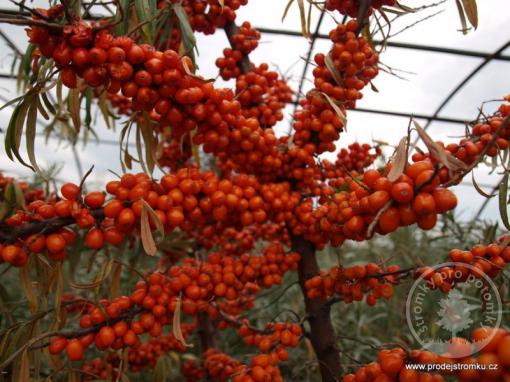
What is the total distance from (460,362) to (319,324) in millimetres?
711

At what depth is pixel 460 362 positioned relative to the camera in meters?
0.59

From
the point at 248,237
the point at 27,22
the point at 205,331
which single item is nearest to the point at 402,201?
the point at 27,22

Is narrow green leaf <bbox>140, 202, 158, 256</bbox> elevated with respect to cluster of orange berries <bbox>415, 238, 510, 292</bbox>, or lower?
elevated

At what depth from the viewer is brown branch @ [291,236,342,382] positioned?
3.90 ft

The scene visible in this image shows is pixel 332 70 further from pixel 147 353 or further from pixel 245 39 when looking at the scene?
pixel 147 353

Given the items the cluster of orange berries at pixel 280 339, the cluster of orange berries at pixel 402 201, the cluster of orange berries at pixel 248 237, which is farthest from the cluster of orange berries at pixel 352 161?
the cluster of orange berries at pixel 402 201

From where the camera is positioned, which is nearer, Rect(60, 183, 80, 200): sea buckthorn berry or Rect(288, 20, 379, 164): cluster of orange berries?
Rect(60, 183, 80, 200): sea buckthorn berry

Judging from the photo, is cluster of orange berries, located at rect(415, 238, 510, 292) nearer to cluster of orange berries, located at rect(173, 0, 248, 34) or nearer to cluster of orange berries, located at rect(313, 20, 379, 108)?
cluster of orange berries, located at rect(313, 20, 379, 108)

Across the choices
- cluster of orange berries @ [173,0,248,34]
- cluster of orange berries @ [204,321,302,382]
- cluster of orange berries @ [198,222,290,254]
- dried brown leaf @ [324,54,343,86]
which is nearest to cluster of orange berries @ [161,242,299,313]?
cluster of orange berries @ [204,321,302,382]

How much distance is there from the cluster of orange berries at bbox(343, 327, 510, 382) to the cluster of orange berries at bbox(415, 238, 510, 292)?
24cm

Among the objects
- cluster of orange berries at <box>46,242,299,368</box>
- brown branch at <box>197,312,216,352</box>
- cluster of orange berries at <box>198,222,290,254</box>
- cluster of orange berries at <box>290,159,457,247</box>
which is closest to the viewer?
cluster of orange berries at <box>290,159,457,247</box>

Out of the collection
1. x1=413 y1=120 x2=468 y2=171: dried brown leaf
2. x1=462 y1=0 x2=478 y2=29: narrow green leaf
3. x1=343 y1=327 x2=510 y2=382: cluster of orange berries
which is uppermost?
x1=462 y1=0 x2=478 y2=29: narrow green leaf

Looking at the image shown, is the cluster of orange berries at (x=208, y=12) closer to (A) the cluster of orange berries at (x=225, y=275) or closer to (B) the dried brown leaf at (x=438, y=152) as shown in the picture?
(A) the cluster of orange berries at (x=225, y=275)

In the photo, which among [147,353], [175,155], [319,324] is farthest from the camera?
[175,155]
